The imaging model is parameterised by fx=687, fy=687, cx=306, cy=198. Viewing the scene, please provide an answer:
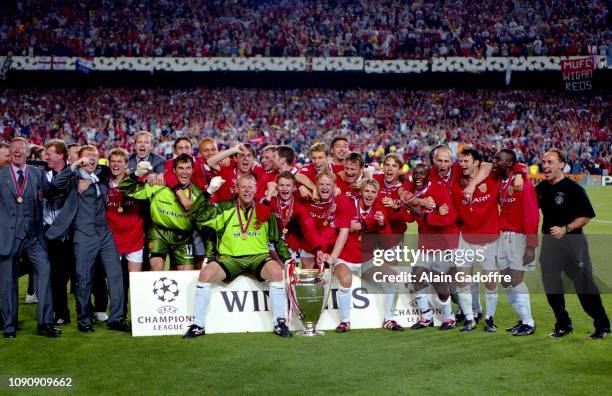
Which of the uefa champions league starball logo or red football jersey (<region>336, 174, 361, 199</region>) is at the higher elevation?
red football jersey (<region>336, 174, 361, 199</region>)

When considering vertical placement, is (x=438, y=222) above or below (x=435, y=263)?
above

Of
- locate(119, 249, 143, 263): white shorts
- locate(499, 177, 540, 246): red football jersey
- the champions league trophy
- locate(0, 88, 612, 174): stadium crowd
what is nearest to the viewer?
locate(499, 177, 540, 246): red football jersey

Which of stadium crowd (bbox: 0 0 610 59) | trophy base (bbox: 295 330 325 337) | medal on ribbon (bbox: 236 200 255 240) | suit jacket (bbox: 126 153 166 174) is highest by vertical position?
stadium crowd (bbox: 0 0 610 59)

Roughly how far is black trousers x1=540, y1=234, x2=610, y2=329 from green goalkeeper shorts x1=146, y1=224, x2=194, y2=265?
381 cm

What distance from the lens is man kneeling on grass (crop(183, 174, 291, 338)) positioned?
716 centimetres

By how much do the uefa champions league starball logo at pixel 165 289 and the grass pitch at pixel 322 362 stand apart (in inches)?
17.1

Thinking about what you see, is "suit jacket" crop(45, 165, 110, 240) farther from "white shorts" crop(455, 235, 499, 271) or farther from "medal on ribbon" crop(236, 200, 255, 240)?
"white shorts" crop(455, 235, 499, 271)

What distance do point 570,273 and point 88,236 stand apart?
5.00 meters

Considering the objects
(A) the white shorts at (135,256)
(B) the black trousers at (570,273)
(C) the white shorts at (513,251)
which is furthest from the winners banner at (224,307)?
(B) the black trousers at (570,273)

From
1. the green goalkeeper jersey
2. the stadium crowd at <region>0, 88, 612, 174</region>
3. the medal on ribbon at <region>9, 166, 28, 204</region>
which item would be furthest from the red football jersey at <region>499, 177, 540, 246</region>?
the stadium crowd at <region>0, 88, 612, 174</region>

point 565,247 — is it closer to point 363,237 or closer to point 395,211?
point 395,211

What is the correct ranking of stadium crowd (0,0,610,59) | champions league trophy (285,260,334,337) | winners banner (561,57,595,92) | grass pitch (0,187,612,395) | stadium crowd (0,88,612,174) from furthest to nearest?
stadium crowd (0,0,610,59)
winners banner (561,57,595,92)
stadium crowd (0,88,612,174)
champions league trophy (285,260,334,337)
grass pitch (0,187,612,395)

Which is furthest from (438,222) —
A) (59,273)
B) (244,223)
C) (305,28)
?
(305,28)

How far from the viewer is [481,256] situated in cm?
718
